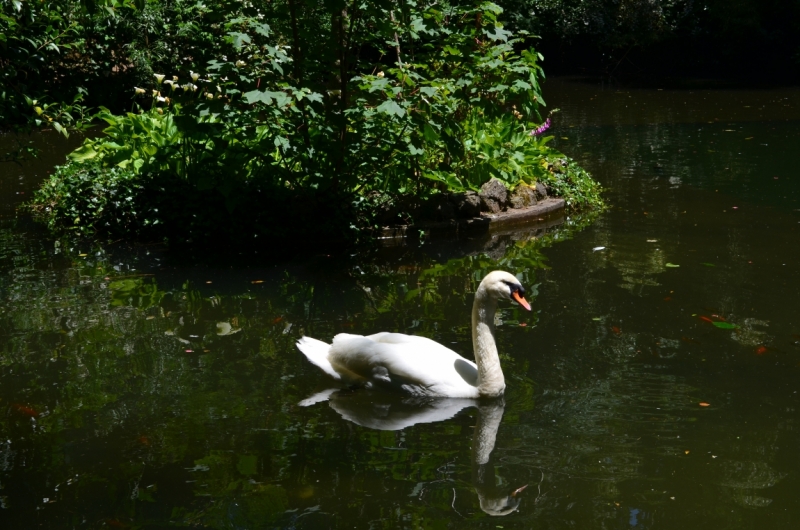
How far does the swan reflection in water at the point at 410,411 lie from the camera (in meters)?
5.21

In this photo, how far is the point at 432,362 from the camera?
19.1 feet

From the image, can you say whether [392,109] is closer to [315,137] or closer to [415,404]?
[315,137]

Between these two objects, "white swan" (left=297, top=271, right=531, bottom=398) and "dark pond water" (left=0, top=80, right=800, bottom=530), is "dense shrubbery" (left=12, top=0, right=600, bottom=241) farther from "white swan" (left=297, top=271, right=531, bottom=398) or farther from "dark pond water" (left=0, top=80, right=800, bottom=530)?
"white swan" (left=297, top=271, right=531, bottom=398)

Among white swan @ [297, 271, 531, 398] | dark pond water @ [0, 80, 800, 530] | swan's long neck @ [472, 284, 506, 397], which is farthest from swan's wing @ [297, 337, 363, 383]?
swan's long neck @ [472, 284, 506, 397]

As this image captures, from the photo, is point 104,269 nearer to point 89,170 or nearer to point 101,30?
point 89,170

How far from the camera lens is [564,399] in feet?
18.6

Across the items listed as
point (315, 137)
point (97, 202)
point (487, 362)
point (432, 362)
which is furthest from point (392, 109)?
point (97, 202)

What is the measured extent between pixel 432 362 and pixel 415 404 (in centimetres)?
29

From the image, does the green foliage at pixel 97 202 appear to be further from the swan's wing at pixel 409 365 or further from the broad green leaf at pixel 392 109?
the swan's wing at pixel 409 365

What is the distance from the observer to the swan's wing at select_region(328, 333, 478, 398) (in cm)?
576

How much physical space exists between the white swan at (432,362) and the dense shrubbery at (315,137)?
2.82 metres

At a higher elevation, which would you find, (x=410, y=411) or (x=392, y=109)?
(x=392, y=109)

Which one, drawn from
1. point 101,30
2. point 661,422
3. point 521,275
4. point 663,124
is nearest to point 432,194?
point 521,275

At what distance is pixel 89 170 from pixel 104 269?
2040 mm
